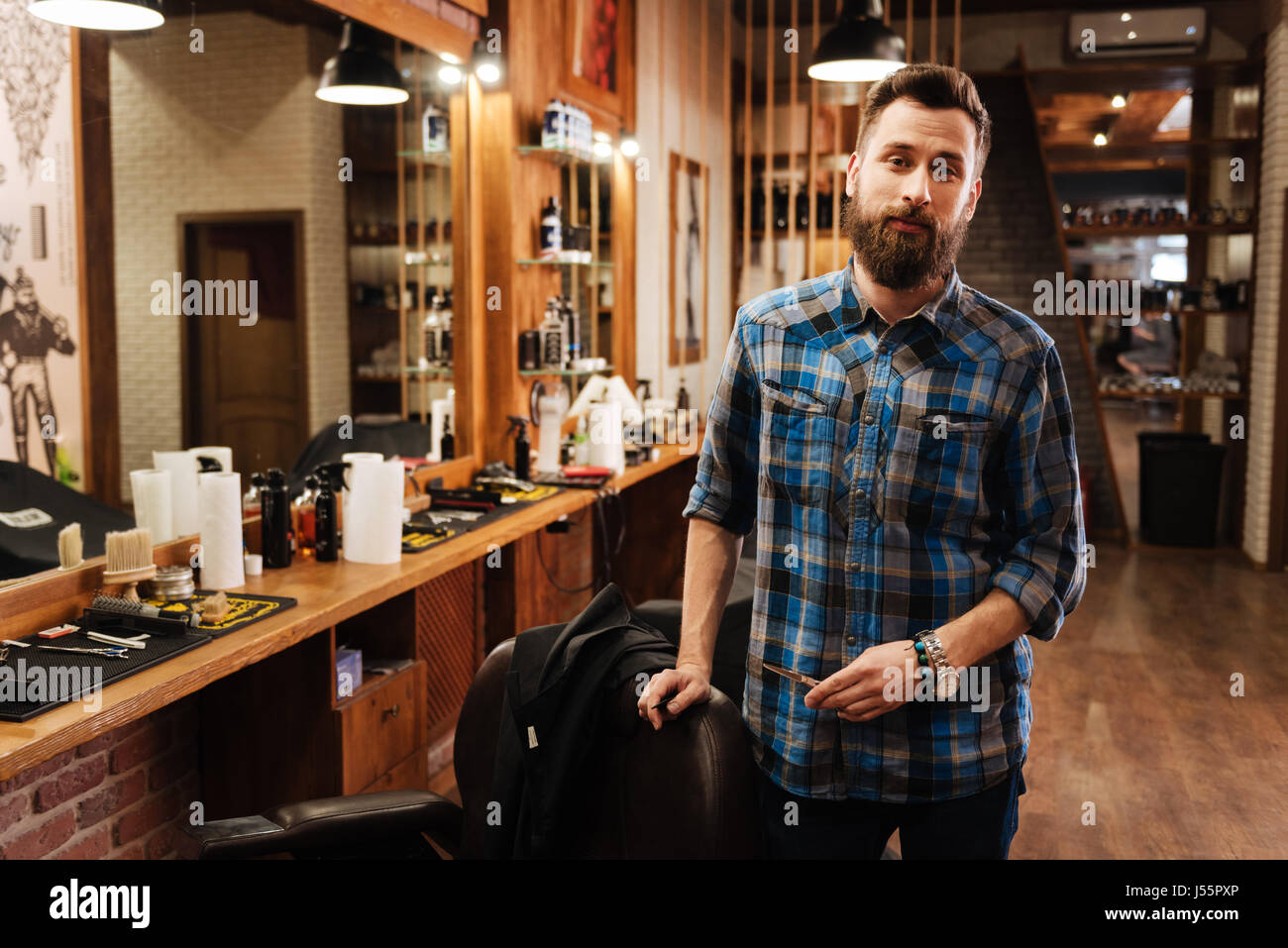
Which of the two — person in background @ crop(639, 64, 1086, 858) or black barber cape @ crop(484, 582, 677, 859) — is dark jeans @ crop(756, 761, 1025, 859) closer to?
person in background @ crop(639, 64, 1086, 858)

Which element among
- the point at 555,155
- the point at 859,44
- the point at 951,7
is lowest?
the point at 555,155

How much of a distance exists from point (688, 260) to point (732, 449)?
5.69 m

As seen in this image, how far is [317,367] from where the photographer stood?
381cm

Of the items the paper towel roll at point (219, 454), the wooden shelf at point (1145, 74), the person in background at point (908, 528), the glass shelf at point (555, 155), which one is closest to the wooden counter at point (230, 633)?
the paper towel roll at point (219, 454)

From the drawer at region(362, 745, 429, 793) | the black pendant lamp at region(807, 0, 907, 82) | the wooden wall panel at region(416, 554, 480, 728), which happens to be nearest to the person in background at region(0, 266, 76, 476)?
the drawer at region(362, 745, 429, 793)

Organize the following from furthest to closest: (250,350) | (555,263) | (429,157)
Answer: (555,263), (429,157), (250,350)

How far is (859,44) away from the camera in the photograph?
5.09 m

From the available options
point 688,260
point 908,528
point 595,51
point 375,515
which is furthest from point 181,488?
point 688,260

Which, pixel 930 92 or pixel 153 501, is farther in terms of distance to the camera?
pixel 153 501

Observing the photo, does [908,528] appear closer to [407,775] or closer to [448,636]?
[407,775]

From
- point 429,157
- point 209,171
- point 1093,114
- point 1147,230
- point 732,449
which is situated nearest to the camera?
point 732,449
